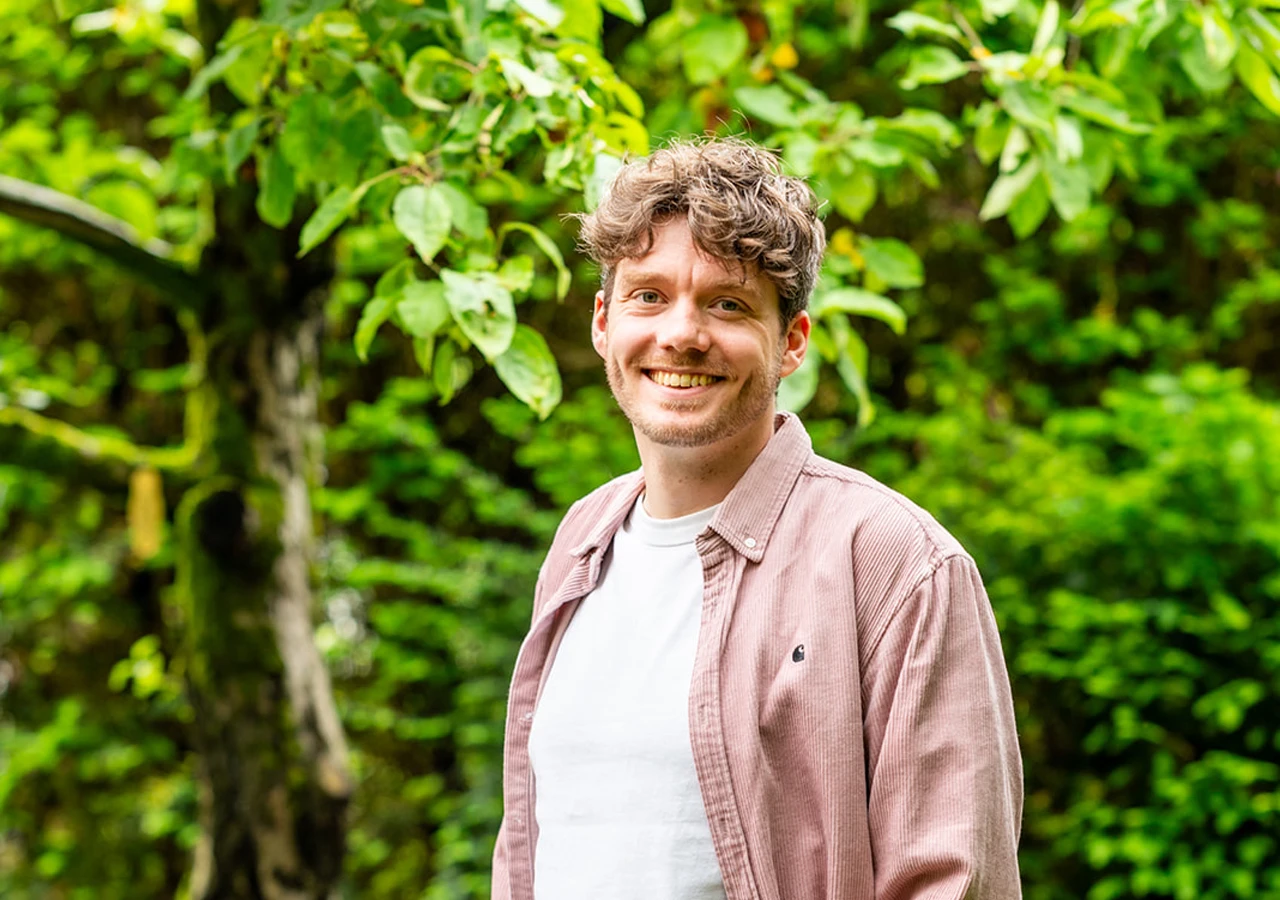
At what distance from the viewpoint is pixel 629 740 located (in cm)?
142

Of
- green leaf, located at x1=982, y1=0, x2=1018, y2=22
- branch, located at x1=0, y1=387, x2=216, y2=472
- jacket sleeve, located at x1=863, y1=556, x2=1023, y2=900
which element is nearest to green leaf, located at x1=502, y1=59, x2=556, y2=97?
green leaf, located at x1=982, y1=0, x2=1018, y2=22

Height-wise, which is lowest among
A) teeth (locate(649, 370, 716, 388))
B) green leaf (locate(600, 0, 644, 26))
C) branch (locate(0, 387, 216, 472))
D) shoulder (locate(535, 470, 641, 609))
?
branch (locate(0, 387, 216, 472))

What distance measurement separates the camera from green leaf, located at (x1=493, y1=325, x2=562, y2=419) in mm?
1990

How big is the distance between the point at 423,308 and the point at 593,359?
3772mm

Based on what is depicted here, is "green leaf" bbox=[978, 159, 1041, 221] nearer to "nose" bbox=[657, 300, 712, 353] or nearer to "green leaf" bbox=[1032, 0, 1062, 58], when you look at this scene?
"green leaf" bbox=[1032, 0, 1062, 58]

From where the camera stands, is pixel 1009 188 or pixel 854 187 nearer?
pixel 1009 188

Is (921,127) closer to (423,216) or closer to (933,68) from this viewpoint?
(933,68)

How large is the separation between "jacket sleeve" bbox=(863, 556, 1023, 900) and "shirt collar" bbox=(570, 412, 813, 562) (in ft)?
0.65

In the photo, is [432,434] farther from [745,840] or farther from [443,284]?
[745,840]

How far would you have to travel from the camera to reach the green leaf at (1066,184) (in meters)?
2.25

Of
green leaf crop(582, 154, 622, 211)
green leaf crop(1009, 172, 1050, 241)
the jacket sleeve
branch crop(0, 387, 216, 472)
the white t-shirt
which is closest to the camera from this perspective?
the jacket sleeve

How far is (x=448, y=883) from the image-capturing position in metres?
4.52

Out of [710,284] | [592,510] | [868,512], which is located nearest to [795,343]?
[710,284]

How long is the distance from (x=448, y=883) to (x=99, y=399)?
2.93m
